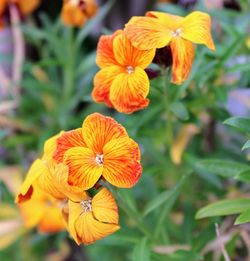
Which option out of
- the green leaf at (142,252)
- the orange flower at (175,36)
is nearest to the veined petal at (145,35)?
the orange flower at (175,36)

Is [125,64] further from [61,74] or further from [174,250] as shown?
[61,74]

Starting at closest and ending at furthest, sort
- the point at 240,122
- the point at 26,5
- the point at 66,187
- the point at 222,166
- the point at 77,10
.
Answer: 1. the point at 66,187
2. the point at 240,122
3. the point at 222,166
4. the point at 77,10
5. the point at 26,5

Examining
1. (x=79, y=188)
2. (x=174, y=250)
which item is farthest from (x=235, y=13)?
(x=79, y=188)

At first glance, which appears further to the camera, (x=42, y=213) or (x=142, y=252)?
(x=42, y=213)

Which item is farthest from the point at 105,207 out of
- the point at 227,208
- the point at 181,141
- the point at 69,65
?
the point at 69,65

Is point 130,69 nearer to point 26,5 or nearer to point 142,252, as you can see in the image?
point 142,252

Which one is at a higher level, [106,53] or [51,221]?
[106,53]

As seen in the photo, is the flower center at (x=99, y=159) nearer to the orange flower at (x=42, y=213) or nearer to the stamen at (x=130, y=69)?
the stamen at (x=130, y=69)
